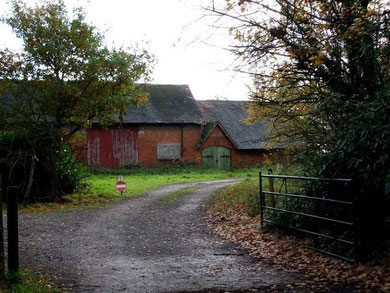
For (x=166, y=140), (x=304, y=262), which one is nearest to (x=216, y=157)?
(x=166, y=140)

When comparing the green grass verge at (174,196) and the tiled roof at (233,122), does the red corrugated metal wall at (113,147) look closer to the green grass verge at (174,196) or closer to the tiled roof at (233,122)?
the tiled roof at (233,122)

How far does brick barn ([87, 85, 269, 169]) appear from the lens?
3362cm

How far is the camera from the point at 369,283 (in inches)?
236

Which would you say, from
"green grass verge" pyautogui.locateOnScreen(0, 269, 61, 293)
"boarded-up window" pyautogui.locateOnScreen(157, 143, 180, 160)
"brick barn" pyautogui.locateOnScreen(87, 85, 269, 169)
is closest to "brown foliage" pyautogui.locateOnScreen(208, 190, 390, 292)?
"green grass verge" pyautogui.locateOnScreen(0, 269, 61, 293)

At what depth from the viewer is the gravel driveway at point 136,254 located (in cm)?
641

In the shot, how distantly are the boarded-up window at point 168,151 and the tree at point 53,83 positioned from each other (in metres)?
16.2

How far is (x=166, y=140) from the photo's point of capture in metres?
35.2

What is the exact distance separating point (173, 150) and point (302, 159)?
2630 centimetres

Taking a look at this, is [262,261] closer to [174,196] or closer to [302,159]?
[302,159]

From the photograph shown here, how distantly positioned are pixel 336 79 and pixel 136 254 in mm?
5746

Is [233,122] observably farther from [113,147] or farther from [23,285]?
[23,285]

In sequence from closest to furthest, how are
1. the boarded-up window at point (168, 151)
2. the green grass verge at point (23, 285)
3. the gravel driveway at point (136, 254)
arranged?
the green grass verge at point (23, 285) < the gravel driveway at point (136, 254) < the boarded-up window at point (168, 151)

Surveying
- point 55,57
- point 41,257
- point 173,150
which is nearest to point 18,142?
point 55,57

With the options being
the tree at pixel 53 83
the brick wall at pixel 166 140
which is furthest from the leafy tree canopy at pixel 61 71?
the brick wall at pixel 166 140
